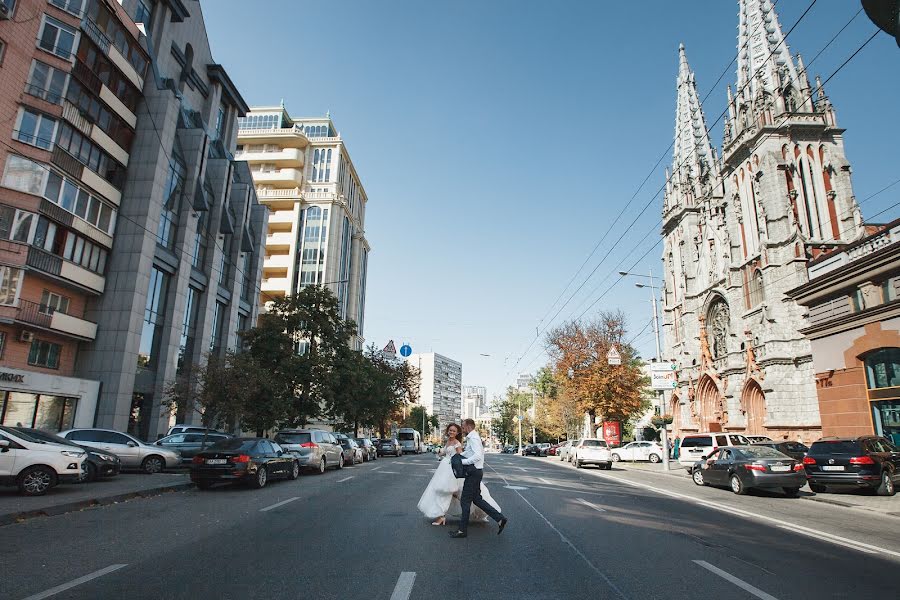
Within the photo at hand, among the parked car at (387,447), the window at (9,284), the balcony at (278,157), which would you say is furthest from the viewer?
the balcony at (278,157)

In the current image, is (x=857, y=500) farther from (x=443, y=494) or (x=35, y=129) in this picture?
(x=35, y=129)

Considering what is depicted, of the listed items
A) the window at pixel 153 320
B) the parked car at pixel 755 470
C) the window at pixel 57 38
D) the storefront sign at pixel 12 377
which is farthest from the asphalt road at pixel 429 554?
the window at pixel 57 38

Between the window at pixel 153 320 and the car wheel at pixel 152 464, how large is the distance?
1340cm

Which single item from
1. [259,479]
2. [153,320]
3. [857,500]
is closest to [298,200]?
[153,320]

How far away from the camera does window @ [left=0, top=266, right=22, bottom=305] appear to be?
76.0 feet

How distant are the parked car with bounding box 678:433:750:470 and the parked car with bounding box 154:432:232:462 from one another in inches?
880

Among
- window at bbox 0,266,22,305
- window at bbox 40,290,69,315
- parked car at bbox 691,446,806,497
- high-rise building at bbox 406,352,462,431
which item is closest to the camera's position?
parked car at bbox 691,446,806,497

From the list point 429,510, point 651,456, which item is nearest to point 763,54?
point 651,456

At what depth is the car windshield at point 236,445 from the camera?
1492 cm

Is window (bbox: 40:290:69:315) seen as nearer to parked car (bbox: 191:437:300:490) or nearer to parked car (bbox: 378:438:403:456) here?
parked car (bbox: 191:437:300:490)

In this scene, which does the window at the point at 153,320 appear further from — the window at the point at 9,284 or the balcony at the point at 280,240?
the balcony at the point at 280,240

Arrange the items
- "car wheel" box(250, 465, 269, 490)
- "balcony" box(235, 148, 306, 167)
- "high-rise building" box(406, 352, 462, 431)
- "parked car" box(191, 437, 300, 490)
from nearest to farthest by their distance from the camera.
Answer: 1. "parked car" box(191, 437, 300, 490)
2. "car wheel" box(250, 465, 269, 490)
3. "balcony" box(235, 148, 306, 167)
4. "high-rise building" box(406, 352, 462, 431)

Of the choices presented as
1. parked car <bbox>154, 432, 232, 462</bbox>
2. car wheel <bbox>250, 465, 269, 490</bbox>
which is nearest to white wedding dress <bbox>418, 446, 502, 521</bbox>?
car wheel <bbox>250, 465, 269, 490</bbox>

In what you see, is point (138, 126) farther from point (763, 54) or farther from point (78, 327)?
point (763, 54)
